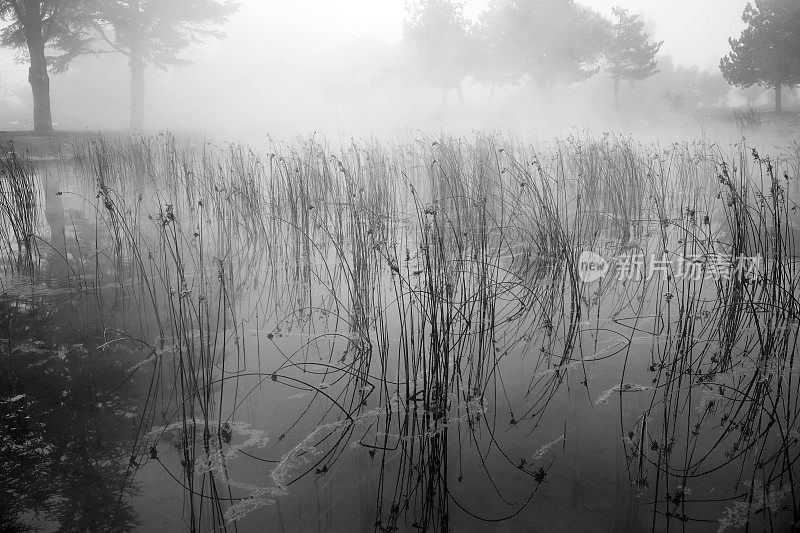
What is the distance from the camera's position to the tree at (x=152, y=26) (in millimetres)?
17547

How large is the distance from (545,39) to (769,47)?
9.90 metres


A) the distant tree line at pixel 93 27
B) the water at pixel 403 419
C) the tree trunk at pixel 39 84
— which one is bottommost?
the water at pixel 403 419

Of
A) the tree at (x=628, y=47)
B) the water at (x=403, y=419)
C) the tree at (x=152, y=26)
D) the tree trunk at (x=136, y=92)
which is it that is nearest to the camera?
the water at (x=403, y=419)

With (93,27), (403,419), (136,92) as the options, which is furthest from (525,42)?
(403,419)

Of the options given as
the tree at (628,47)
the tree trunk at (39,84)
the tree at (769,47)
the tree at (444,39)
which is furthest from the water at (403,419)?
the tree at (444,39)

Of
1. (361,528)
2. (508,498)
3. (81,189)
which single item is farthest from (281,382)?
(81,189)

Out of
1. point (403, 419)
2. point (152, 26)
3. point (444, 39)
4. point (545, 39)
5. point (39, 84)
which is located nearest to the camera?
point (403, 419)

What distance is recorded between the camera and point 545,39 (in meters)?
25.5

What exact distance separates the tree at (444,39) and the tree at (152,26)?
35.4 ft

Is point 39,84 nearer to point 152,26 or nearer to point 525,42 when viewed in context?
point 152,26

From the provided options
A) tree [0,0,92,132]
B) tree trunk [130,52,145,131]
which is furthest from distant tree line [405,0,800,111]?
tree [0,0,92,132]

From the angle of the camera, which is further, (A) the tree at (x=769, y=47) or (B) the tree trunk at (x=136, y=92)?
(B) the tree trunk at (x=136, y=92)

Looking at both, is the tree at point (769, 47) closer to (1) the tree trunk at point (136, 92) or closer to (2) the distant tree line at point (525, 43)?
(2) the distant tree line at point (525, 43)

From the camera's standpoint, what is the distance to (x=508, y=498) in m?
1.40
